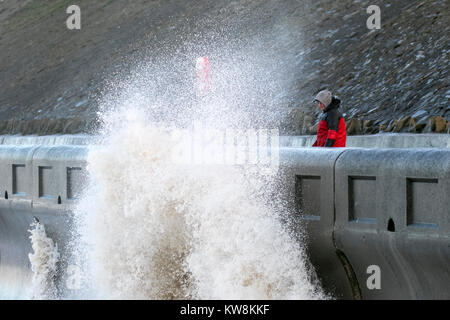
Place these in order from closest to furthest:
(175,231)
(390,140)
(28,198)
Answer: (175,231)
(28,198)
(390,140)

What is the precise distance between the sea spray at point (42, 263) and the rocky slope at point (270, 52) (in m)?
7.96

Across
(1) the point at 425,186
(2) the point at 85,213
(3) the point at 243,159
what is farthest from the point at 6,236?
(1) the point at 425,186

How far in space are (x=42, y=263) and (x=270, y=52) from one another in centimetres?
1905

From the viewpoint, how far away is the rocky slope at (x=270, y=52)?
64.9ft

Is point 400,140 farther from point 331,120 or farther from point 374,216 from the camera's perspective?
point 374,216

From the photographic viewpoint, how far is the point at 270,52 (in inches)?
1106

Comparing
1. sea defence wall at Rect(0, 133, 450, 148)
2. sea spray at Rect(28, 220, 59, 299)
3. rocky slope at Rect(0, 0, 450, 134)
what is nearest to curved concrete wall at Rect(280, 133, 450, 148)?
sea defence wall at Rect(0, 133, 450, 148)

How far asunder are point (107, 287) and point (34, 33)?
40329mm

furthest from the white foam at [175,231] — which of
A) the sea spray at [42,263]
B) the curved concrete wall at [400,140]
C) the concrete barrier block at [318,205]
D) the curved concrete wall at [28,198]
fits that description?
the curved concrete wall at [400,140]

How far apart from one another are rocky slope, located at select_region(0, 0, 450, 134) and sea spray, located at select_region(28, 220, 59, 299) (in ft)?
26.1

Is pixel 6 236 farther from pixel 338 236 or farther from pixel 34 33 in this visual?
pixel 34 33

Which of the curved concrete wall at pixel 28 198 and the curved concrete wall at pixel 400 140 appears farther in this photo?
the curved concrete wall at pixel 400 140

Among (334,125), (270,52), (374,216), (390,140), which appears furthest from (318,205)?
(270,52)

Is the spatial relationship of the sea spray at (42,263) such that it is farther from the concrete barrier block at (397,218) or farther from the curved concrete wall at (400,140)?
the curved concrete wall at (400,140)
